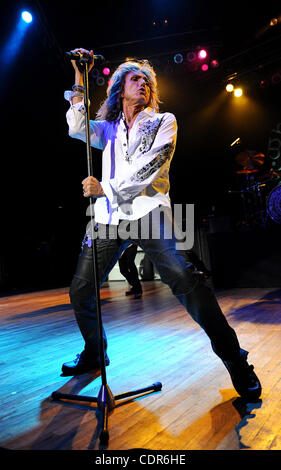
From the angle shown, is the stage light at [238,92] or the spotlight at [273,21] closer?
the spotlight at [273,21]

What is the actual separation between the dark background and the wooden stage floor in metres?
3.73

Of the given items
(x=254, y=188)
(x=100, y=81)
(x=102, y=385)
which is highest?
(x=100, y=81)

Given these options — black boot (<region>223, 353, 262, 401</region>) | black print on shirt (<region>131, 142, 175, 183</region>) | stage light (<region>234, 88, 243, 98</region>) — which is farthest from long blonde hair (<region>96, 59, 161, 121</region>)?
stage light (<region>234, 88, 243, 98</region>)

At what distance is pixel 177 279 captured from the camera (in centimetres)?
144

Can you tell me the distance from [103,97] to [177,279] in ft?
22.0

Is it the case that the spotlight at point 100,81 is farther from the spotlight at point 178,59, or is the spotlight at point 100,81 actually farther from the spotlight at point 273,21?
A: the spotlight at point 273,21

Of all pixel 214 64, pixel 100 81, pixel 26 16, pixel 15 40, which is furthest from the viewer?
pixel 214 64

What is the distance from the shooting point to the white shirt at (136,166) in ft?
5.01

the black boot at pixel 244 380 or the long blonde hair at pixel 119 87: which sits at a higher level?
the long blonde hair at pixel 119 87

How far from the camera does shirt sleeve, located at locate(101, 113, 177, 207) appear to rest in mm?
1517

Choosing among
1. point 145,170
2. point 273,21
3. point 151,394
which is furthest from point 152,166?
point 273,21

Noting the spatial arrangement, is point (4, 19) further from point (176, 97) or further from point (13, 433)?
point (13, 433)

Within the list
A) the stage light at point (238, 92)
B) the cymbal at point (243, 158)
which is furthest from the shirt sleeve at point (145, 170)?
the stage light at point (238, 92)

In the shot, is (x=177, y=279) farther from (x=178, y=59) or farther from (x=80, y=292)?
(x=178, y=59)
